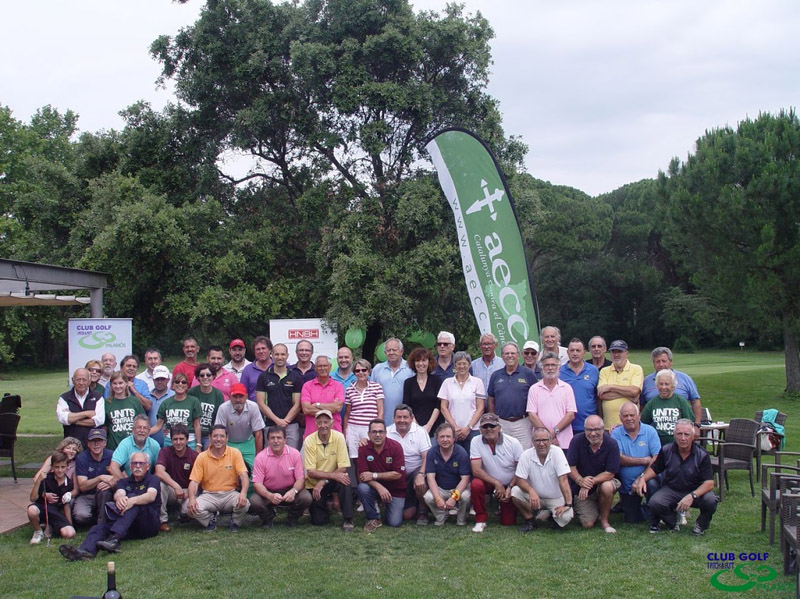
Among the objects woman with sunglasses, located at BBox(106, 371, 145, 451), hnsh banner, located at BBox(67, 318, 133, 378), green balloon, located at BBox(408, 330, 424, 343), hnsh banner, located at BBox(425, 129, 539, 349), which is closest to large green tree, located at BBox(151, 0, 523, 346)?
green balloon, located at BBox(408, 330, 424, 343)

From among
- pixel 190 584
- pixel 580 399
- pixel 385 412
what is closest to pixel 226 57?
pixel 385 412

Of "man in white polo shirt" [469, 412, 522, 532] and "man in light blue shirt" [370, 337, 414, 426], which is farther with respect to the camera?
"man in light blue shirt" [370, 337, 414, 426]

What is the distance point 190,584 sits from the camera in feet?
16.9

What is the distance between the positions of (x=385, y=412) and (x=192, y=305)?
24.1 feet

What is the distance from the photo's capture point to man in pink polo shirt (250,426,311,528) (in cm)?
677

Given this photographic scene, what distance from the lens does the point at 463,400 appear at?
7.13 metres

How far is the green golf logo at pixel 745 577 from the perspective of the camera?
15.9 ft

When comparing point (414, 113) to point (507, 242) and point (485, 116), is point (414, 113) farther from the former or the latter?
point (507, 242)

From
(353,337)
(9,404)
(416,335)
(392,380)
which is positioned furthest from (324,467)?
(416,335)

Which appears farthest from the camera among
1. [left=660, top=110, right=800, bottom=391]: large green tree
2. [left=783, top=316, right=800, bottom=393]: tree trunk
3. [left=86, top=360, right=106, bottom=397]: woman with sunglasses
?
[left=783, top=316, right=800, bottom=393]: tree trunk

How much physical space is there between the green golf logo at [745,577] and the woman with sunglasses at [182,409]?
15.4ft

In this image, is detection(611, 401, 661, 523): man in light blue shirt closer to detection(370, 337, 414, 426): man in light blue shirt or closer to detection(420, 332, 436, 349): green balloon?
detection(370, 337, 414, 426): man in light blue shirt

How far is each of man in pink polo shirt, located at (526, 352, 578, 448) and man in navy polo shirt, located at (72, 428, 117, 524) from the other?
3.93 m

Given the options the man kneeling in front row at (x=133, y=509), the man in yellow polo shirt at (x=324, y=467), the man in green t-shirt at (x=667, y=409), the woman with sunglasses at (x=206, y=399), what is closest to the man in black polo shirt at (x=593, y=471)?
the man in green t-shirt at (x=667, y=409)
